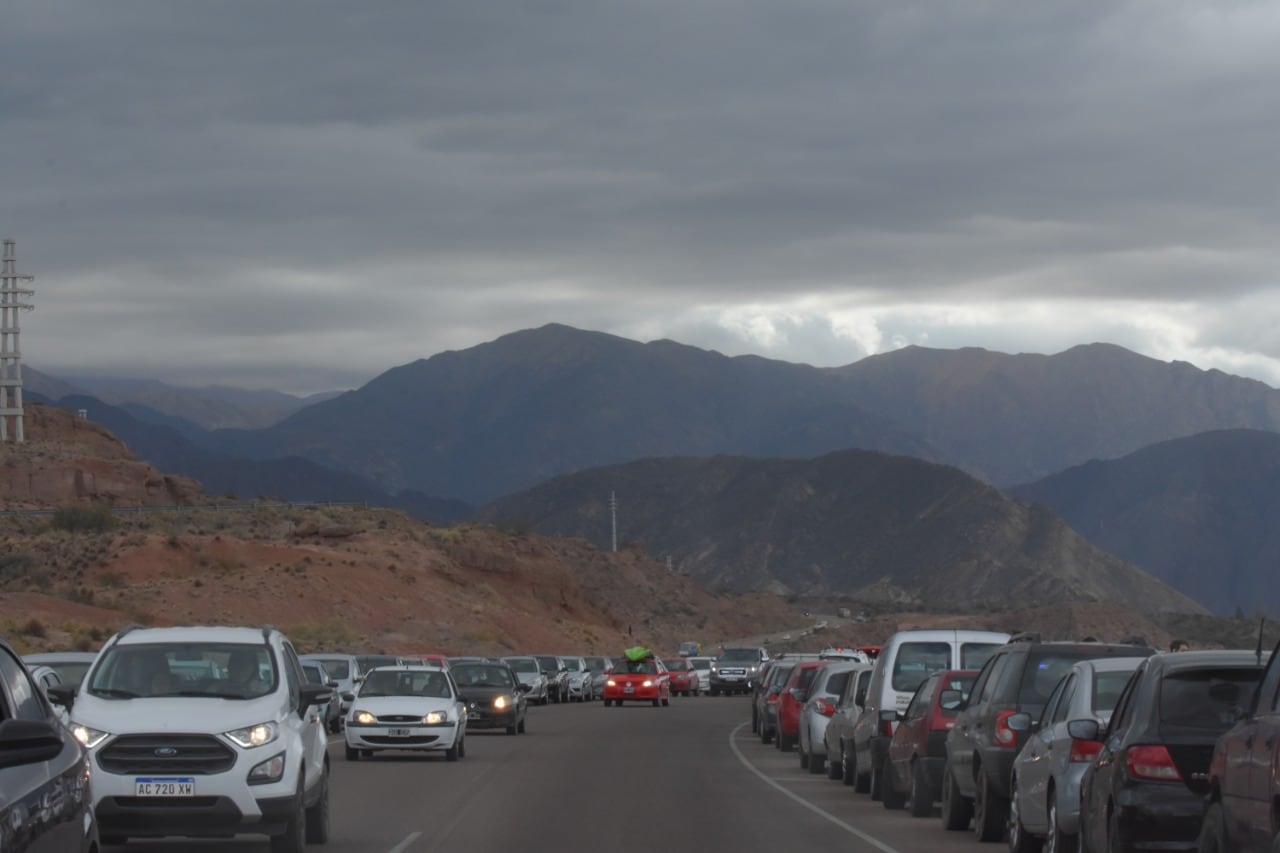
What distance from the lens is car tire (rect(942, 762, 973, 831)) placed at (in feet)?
59.5

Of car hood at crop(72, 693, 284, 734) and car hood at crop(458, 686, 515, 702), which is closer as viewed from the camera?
car hood at crop(72, 693, 284, 734)

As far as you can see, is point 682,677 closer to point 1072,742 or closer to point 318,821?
point 318,821

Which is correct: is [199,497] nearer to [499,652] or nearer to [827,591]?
[499,652]

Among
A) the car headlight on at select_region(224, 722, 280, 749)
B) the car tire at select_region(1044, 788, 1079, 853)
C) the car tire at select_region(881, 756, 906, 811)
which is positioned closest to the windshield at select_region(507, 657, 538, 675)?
the car tire at select_region(881, 756, 906, 811)

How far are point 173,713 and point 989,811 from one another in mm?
7537

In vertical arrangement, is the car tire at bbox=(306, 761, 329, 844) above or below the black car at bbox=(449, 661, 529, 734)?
above

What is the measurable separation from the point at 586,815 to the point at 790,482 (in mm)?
158514

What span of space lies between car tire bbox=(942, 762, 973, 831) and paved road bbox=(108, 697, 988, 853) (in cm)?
27

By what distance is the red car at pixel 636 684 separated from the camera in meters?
54.3

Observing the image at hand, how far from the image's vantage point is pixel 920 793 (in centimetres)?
1978

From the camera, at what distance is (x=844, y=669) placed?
28297 millimetres

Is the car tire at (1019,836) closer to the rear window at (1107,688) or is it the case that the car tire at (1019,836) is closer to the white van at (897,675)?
the rear window at (1107,688)

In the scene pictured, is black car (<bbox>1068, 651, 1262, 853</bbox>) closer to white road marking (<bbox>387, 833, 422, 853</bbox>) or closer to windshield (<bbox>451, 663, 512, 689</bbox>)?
white road marking (<bbox>387, 833, 422, 853</bbox>)

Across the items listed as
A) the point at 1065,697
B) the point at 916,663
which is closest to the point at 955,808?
the point at 1065,697
